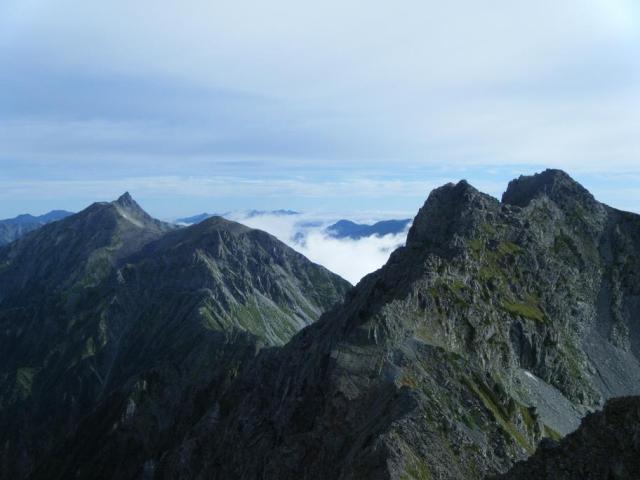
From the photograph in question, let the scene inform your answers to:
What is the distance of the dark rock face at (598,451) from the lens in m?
44.2

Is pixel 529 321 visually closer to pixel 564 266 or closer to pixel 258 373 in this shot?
pixel 564 266

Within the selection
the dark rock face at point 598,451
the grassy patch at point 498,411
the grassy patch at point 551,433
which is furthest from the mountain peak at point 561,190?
the dark rock face at point 598,451

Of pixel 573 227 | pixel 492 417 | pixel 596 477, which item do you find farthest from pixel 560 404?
pixel 596 477

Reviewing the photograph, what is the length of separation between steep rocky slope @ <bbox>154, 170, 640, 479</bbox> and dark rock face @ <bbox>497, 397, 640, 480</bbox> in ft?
66.2

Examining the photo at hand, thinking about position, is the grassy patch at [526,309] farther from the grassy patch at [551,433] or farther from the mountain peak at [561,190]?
the mountain peak at [561,190]

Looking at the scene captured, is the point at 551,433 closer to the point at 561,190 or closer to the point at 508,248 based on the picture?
the point at 508,248

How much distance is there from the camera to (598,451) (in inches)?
1801

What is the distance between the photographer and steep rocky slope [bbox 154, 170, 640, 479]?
79000mm

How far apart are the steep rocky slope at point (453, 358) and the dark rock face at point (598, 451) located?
20.2 meters

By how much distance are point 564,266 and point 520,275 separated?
2385 cm

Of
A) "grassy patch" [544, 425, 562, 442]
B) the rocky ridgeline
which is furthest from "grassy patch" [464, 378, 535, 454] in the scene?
"grassy patch" [544, 425, 562, 442]

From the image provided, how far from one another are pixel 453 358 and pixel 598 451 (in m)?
50.9

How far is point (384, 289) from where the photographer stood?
117812 millimetres

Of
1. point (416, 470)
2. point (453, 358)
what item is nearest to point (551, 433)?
point (453, 358)
